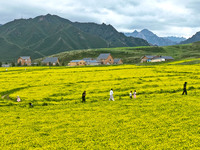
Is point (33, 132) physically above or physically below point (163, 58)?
below

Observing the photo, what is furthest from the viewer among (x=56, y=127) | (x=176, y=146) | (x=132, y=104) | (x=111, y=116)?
(x=132, y=104)

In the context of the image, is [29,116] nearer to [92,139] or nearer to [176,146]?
[92,139]

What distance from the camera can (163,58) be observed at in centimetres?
18800

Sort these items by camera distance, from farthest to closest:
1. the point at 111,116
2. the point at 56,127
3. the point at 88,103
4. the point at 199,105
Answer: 1. the point at 88,103
2. the point at 199,105
3. the point at 111,116
4. the point at 56,127

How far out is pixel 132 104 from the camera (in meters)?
33.3

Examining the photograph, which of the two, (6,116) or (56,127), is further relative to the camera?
(6,116)

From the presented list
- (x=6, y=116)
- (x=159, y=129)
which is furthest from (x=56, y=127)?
(x=159, y=129)

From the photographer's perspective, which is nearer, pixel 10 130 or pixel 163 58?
pixel 10 130

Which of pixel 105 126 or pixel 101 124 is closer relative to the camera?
pixel 105 126

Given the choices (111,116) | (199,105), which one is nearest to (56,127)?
(111,116)

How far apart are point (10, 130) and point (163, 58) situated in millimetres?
181299

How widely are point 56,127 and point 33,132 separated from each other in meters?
2.66

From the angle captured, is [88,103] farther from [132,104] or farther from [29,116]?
[29,116]

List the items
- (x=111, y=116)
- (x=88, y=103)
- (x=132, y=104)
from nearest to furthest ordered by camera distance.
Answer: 1. (x=111, y=116)
2. (x=132, y=104)
3. (x=88, y=103)
